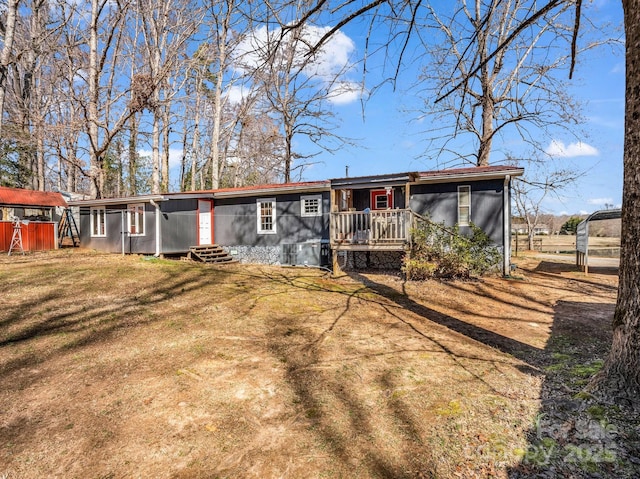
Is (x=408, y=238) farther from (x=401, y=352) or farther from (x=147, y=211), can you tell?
(x=147, y=211)

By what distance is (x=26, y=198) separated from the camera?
48.3 ft

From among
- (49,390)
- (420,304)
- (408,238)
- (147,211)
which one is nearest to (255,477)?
(49,390)

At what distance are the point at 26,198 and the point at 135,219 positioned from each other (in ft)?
15.9

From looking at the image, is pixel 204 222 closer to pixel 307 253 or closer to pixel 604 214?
pixel 307 253

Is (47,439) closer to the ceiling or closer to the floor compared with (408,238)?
closer to the floor

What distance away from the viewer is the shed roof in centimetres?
1391

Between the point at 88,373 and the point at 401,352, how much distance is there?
13.8 ft

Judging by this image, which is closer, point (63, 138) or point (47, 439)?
point (47, 439)

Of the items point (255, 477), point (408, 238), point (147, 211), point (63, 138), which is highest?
point (63, 138)

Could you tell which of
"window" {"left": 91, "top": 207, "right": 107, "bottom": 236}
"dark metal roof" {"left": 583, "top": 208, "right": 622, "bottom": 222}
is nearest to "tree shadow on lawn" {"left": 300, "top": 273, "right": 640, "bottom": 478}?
"dark metal roof" {"left": 583, "top": 208, "right": 622, "bottom": 222}

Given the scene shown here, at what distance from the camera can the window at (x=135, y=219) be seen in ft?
48.2

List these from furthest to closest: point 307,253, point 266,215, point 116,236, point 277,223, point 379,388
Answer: point 116,236
point 266,215
point 277,223
point 307,253
point 379,388

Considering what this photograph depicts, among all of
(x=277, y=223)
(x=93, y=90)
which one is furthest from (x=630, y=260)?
(x=93, y=90)

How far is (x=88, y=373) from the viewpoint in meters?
4.18
